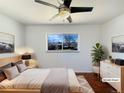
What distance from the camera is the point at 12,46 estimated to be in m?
6.33

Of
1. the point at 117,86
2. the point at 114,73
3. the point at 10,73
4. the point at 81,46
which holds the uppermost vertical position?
the point at 81,46

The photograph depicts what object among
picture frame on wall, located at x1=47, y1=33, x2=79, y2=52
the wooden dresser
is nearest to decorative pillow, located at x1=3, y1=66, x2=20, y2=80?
the wooden dresser

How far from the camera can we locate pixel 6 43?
5.79 meters

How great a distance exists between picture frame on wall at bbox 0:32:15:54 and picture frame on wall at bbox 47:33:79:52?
2145 millimetres

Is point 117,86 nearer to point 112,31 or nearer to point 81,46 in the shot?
point 112,31

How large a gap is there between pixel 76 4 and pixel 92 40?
156 inches

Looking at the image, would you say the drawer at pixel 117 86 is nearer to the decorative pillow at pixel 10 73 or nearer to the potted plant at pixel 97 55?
the potted plant at pixel 97 55

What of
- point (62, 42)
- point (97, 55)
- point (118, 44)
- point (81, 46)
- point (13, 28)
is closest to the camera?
point (118, 44)

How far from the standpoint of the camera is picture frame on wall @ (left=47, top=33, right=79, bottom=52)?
8078 millimetres

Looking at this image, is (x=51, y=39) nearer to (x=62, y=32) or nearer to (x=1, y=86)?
(x=62, y=32)

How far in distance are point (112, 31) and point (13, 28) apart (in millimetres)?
3902

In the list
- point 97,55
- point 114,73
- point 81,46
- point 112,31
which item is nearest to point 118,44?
point 112,31

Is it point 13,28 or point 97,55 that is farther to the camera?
point 97,55

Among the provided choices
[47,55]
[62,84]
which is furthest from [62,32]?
[62,84]
